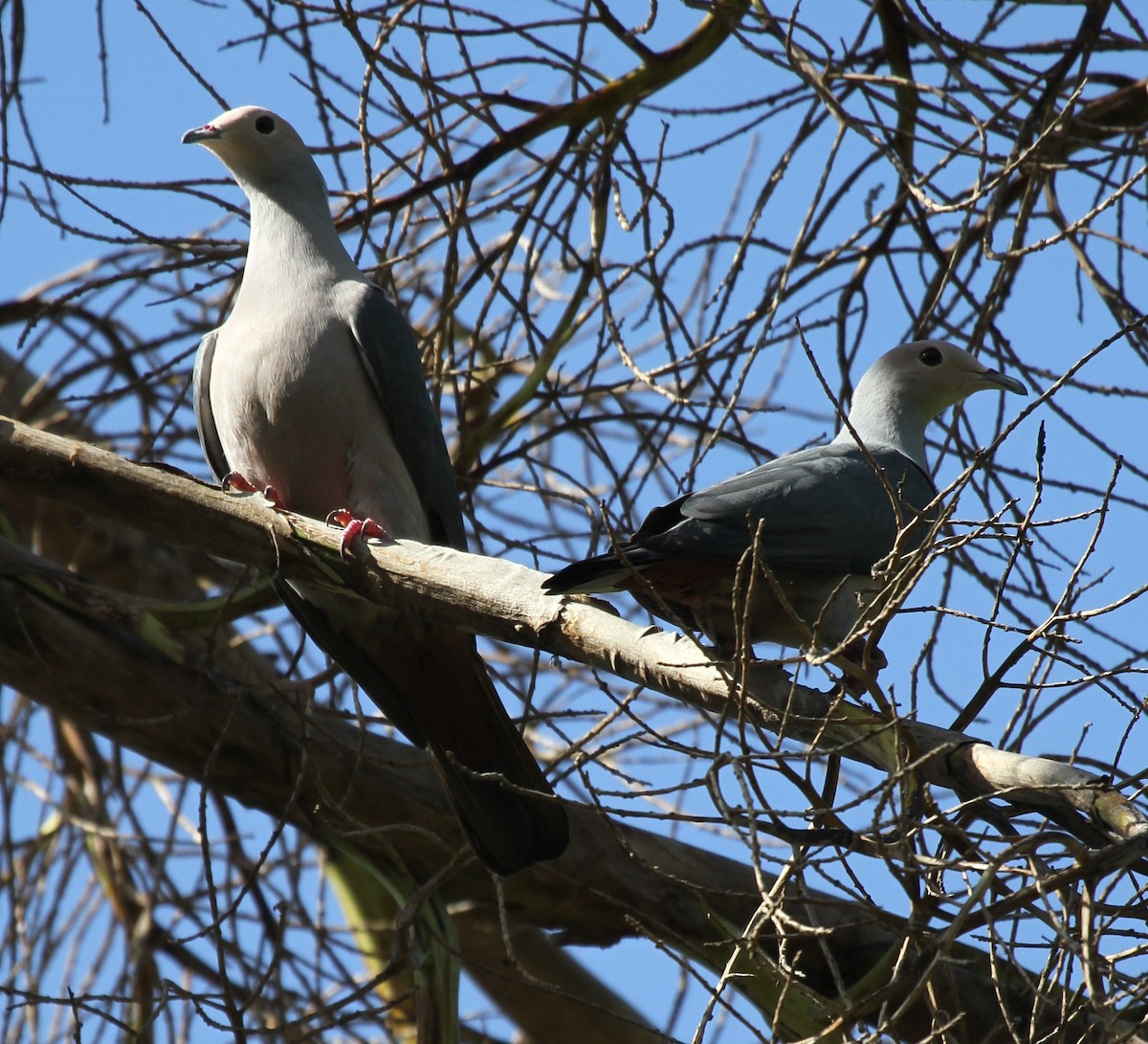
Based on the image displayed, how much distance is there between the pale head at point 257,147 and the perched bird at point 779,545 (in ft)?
6.50

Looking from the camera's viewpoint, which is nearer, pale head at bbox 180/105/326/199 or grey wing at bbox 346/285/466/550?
grey wing at bbox 346/285/466/550

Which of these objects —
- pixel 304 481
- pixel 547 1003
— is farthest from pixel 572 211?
pixel 547 1003

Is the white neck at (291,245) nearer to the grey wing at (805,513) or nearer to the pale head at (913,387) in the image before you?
the grey wing at (805,513)

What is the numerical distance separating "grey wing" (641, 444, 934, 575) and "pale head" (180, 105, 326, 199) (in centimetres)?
196

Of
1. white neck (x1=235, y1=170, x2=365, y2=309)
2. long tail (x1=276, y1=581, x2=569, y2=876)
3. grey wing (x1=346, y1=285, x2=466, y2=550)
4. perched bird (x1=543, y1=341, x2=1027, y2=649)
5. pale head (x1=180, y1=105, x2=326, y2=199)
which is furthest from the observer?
pale head (x1=180, y1=105, x2=326, y2=199)

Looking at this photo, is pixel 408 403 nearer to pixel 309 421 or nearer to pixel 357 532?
pixel 309 421

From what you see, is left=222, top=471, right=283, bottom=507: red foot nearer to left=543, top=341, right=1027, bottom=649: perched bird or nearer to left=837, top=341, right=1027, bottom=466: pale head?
left=543, top=341, right=1027, bottom=649: perched bird

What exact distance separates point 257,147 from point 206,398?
956 millimetres

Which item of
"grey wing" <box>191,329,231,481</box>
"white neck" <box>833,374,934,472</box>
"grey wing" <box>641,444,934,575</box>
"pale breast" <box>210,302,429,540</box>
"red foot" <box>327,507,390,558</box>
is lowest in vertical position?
"red foot" <box>327,507,390,558</box>

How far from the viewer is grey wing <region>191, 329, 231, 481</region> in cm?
461

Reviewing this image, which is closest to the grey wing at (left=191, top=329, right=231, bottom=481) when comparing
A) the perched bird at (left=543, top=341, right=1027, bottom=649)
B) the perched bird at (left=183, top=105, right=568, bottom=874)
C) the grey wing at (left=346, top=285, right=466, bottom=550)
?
the perched bird at (left=183, top=105, right=568, bottom=874)

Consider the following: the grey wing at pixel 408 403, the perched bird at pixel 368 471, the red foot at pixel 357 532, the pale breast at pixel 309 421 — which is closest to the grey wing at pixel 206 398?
the perched bird at pixel 368 471

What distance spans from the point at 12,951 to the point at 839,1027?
3.28 m

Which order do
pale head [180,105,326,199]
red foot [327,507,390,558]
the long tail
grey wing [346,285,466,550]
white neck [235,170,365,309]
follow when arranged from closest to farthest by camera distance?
1. red foot [327,507,390,558]
2. the long tail
3. grey wing [346,285,466,550]
4. white neck [235,170,365,309]
5. pale head [180,105,326,199]
